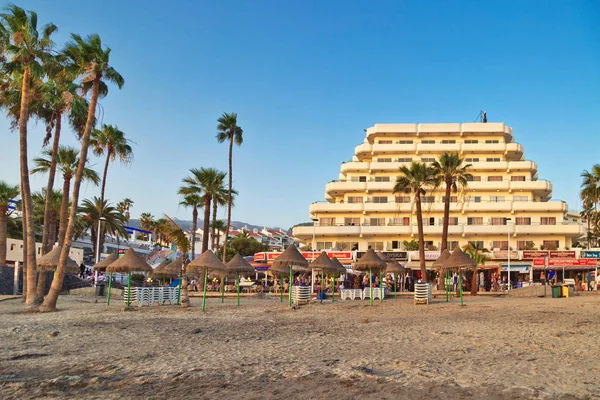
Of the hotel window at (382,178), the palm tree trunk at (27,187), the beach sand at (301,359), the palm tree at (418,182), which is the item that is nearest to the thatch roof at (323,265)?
the beach sand at (301,359)

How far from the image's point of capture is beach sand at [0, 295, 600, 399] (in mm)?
7367

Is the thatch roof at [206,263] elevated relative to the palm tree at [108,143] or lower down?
lower down

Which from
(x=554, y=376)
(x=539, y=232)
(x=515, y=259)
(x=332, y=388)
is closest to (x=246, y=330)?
(x=332, y=388)

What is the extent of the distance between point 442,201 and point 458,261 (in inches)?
1326

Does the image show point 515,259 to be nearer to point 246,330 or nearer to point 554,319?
point 554,319

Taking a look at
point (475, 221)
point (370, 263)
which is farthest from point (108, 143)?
point (475, 221)

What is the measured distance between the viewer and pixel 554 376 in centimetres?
807

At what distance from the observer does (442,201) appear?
195 feet

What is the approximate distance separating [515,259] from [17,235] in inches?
1901

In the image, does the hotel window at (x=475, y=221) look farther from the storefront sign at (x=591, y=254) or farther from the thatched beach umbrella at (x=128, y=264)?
the thatched beach umbrella at (x=128, y=264)

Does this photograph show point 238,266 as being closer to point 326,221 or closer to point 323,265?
point 323,265

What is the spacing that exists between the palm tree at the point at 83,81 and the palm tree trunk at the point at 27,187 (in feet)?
3.15

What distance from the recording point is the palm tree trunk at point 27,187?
20.8m

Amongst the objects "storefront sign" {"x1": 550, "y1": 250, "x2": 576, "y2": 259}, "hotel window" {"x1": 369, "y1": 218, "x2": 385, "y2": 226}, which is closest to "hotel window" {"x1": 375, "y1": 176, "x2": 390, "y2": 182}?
"hotel window" {"x1": 369, "y1": 218, "x2": 385, "y2": 226}
